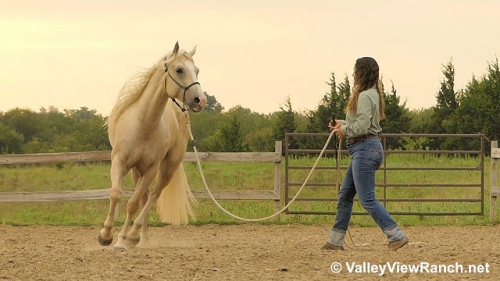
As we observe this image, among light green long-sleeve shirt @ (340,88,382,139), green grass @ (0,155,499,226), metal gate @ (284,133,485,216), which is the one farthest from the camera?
green grass @ (0,155,499,226)

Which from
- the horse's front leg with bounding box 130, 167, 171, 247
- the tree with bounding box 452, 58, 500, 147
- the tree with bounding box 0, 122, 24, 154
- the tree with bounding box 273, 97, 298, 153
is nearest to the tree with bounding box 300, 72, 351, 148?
the tree with bounding box 273, 97, 298, 153

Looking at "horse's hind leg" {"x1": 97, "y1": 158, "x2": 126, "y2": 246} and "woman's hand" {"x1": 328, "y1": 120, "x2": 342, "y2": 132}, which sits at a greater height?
"woman's hand" {"x1": 328, "y1": 120, "x2": 342, "y2": 132}

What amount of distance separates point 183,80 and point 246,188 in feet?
36.9

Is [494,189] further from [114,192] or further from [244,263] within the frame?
[244,263]

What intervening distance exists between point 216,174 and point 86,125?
23.4 m

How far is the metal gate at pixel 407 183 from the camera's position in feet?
44.1

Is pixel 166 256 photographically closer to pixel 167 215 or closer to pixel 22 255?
pixel 22 255

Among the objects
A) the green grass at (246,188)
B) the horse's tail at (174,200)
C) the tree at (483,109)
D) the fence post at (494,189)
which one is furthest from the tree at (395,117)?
the horse's tail at (174,200)

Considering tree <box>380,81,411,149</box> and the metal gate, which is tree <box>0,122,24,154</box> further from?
the metal gate

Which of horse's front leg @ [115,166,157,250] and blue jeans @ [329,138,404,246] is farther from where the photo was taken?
horse's front leg @ [115,166,157,250]

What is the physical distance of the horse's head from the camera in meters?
8.16

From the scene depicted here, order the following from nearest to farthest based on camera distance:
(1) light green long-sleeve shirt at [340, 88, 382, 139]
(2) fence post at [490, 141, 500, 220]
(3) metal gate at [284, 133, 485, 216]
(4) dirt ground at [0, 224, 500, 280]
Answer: (4) dirt ground at [0, 224, 500, 280]
(1) light green long-sleeve shirt at [340, 88, 382, 139]
(2) fence post at [490, 141, 500, 220]
(3) metal gate at [284, 133, 485, 216]

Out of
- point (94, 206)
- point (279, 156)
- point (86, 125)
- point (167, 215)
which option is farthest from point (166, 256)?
point (86, 125)

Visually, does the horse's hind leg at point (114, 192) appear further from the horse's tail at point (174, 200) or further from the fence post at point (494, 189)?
the fence post at point (494, 189)
